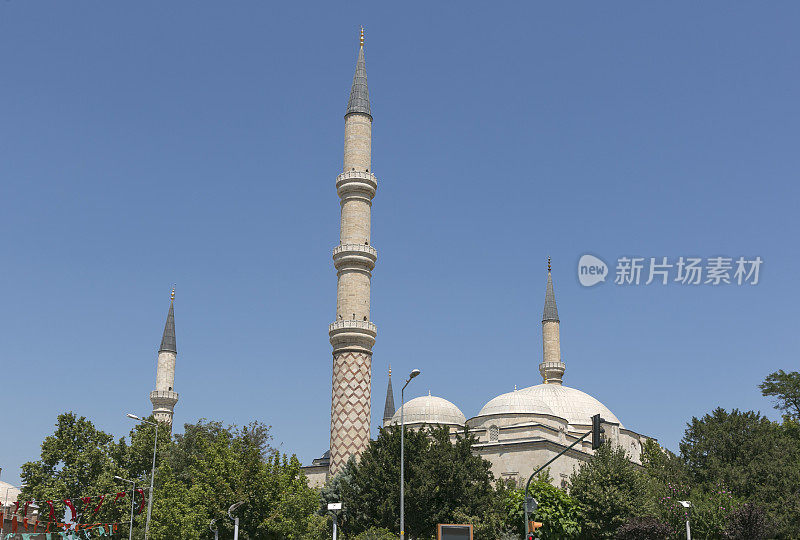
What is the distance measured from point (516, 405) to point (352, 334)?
12945mm

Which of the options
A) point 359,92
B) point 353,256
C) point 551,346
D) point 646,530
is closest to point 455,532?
point 646,530

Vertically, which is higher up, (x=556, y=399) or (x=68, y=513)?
(x=556, y=399)

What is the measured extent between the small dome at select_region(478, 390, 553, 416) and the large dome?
3.56 metres

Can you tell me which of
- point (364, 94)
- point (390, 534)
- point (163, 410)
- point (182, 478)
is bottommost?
point (390, 534)

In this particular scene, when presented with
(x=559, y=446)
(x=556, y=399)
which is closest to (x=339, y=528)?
(x=559, y=446)

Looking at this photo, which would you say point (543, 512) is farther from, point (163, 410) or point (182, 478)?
point (163, 410)

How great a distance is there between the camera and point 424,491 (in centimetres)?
3584

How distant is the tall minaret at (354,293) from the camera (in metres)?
45.1

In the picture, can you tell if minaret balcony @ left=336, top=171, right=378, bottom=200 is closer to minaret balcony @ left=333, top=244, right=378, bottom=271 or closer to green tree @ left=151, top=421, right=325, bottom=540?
minaret balcony @ left=333, top=244, right=378, bottom=271

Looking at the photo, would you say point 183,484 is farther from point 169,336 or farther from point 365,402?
point 169,336

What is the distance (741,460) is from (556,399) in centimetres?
1815

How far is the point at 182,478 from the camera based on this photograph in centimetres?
A: 5222

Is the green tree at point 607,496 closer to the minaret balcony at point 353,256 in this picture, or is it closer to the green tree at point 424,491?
the green tree at point 424,491

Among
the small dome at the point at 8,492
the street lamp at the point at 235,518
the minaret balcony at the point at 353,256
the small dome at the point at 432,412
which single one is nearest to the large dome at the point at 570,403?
the small dome at the point at 432,412
